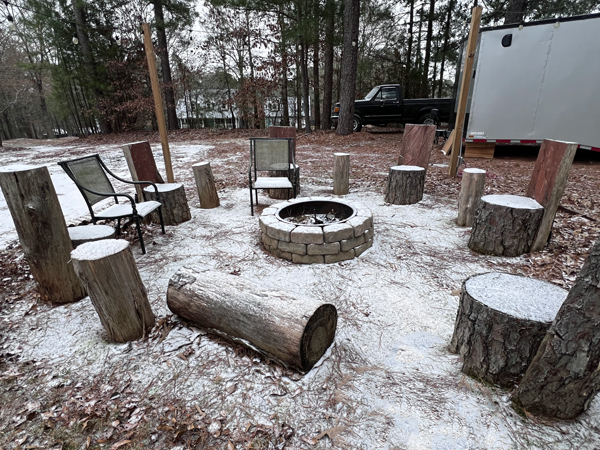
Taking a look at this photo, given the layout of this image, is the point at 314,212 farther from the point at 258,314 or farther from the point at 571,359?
the point at 571,359

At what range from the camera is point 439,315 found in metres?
2.13

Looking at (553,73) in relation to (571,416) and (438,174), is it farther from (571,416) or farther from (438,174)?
(571,416)

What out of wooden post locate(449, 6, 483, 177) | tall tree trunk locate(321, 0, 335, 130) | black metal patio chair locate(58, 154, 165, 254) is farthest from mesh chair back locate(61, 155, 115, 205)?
tall tree trunk locate(321, 0, 335, 130)

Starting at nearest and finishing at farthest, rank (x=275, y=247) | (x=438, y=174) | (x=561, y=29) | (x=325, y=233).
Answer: (x=325, y=233) → (x=275, y=247) → (x=561, y=29) → (x=438, y=174)

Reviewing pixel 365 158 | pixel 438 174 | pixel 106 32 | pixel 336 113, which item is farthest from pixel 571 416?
pixel 106 32

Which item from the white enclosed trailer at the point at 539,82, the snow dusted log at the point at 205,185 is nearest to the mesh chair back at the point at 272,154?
the snow dusted log at the point at 205,185

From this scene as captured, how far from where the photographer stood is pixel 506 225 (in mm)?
2773

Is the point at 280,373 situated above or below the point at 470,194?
below

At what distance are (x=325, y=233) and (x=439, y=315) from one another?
1131 millimetres

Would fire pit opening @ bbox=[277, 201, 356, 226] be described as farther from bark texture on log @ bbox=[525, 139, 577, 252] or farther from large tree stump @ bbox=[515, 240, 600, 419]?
large tree stump @ bbox=[515, 240, 600, 419]

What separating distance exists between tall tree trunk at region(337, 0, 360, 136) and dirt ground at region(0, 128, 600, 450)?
302 inches

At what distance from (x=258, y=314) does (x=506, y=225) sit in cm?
244

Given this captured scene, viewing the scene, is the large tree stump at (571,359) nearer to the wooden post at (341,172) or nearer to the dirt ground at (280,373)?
the dirt ground at (280,373)

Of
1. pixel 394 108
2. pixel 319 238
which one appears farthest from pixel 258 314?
pixel 394 108
